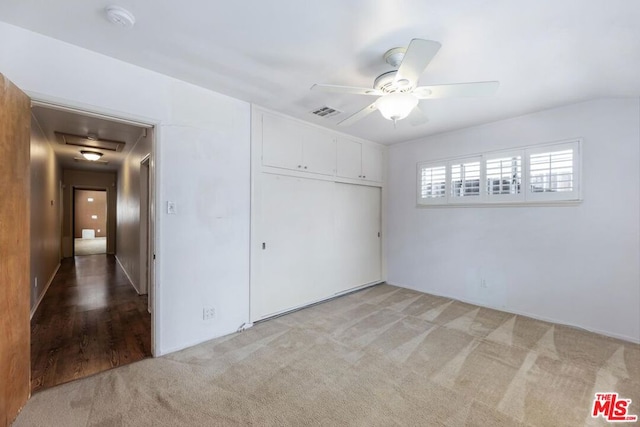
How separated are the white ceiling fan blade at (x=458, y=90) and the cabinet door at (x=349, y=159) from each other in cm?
219

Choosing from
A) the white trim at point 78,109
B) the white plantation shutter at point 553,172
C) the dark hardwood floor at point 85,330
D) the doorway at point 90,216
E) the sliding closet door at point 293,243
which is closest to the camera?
the white trim at point 78,109

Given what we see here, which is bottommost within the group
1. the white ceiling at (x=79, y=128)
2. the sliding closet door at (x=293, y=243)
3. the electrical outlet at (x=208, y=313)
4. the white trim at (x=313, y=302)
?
the white trim at (x=313, y=302)

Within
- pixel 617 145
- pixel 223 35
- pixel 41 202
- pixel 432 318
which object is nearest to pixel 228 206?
pixel 223 35

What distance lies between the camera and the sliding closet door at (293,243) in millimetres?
3279

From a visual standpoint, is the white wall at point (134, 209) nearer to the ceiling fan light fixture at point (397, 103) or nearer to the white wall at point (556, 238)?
the ceiling fan light fixture at point (397, 103)

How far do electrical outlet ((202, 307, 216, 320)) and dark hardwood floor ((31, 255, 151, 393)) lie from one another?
53cm

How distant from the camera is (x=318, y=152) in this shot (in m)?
3.82

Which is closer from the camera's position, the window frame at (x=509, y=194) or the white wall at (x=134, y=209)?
the window frame at (x=509, y=194)

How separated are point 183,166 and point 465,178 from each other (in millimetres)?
3632

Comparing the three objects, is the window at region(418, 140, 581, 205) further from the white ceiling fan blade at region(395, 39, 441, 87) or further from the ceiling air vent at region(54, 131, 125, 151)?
the ceiling air vent at region(54, 131, 125, 151)

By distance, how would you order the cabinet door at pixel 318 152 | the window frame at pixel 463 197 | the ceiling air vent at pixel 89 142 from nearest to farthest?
the cabinet door at pixel 318 152 → the window frame at pixel 463 197 → the ceiling air vent at pixel 89 142

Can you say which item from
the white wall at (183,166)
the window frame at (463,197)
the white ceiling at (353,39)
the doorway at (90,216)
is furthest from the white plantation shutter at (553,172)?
the doorway at (90,216)

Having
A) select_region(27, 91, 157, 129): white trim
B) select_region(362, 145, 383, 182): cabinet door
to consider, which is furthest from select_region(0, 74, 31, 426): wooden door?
select_region(362, 145, 383, 182): cabinet door

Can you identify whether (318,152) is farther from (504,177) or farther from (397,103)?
(504,177)
